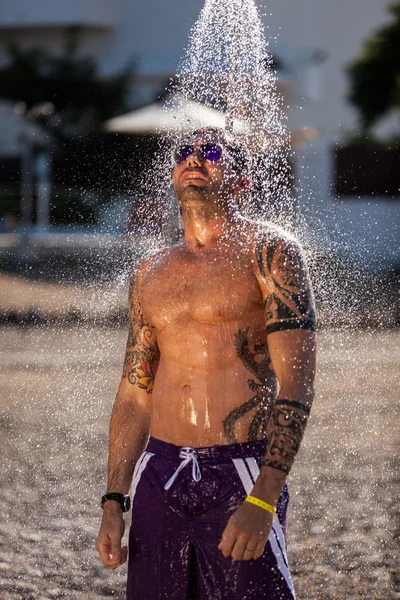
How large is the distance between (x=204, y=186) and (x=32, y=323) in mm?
8249

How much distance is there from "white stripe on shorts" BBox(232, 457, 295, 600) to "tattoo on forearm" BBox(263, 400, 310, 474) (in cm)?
11

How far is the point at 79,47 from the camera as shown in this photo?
28.3 meters

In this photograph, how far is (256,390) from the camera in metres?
2.60

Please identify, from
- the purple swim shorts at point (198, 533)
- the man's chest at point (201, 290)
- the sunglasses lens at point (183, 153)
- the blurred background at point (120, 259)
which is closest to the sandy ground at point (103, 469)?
the blurred background at point (120, 259)

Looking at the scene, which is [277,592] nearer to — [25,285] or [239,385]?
[239,385]

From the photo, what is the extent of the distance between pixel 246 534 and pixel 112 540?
0.43m

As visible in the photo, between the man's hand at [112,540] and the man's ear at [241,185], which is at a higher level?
the man's ear at [241,185]

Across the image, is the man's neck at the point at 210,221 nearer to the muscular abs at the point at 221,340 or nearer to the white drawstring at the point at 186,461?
the muscular abs at the point at 221,340

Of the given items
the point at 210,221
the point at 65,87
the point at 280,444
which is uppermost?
the point at 65,87

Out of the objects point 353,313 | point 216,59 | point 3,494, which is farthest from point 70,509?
point 353,313

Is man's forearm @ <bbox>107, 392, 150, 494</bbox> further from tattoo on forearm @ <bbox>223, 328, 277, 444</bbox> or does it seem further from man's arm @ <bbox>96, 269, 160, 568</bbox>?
tattoo on forearm @ <bbox>223, 328, 277, 444</bbox>

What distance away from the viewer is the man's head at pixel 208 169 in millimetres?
2674

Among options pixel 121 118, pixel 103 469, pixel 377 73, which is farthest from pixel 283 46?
pixel 103 469

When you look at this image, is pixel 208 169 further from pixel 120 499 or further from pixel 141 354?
pixel 120 499
